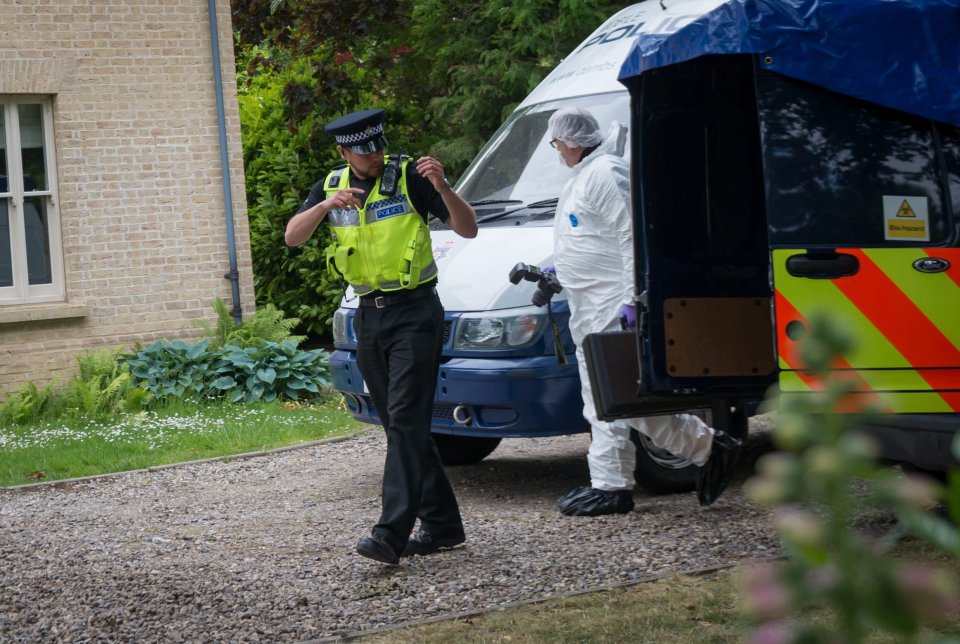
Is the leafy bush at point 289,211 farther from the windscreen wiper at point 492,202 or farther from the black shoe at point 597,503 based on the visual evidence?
the black shoe at point 597,503

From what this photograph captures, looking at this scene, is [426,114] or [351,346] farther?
[426,114]

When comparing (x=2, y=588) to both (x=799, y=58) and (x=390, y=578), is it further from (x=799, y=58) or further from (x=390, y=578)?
(x=799, y=58)

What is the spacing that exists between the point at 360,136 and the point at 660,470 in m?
2.48

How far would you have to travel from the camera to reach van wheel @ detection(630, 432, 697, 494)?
684cm

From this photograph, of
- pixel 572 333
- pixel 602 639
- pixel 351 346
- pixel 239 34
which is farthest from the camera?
pixel 239 34

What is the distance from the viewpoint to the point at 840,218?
461 centimetres

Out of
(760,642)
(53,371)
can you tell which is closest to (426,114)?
(53,371)

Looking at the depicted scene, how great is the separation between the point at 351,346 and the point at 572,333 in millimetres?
1567

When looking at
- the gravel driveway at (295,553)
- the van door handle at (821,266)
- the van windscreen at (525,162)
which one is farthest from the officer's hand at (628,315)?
the van door handle at (821,266)

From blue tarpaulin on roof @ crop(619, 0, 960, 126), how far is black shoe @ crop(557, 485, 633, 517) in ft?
8.19

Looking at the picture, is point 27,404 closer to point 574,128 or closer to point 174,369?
point 174,369

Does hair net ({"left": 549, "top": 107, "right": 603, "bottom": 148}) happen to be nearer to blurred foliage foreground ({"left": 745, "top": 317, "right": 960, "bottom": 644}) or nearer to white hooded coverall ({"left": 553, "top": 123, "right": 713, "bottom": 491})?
white hooded coverall ({"left": 553, "top": 123, "right": 713, "bottom": 491})

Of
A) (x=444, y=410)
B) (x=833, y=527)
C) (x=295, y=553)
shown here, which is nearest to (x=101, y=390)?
(x=444, y=410)

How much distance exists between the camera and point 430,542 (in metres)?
5.74
